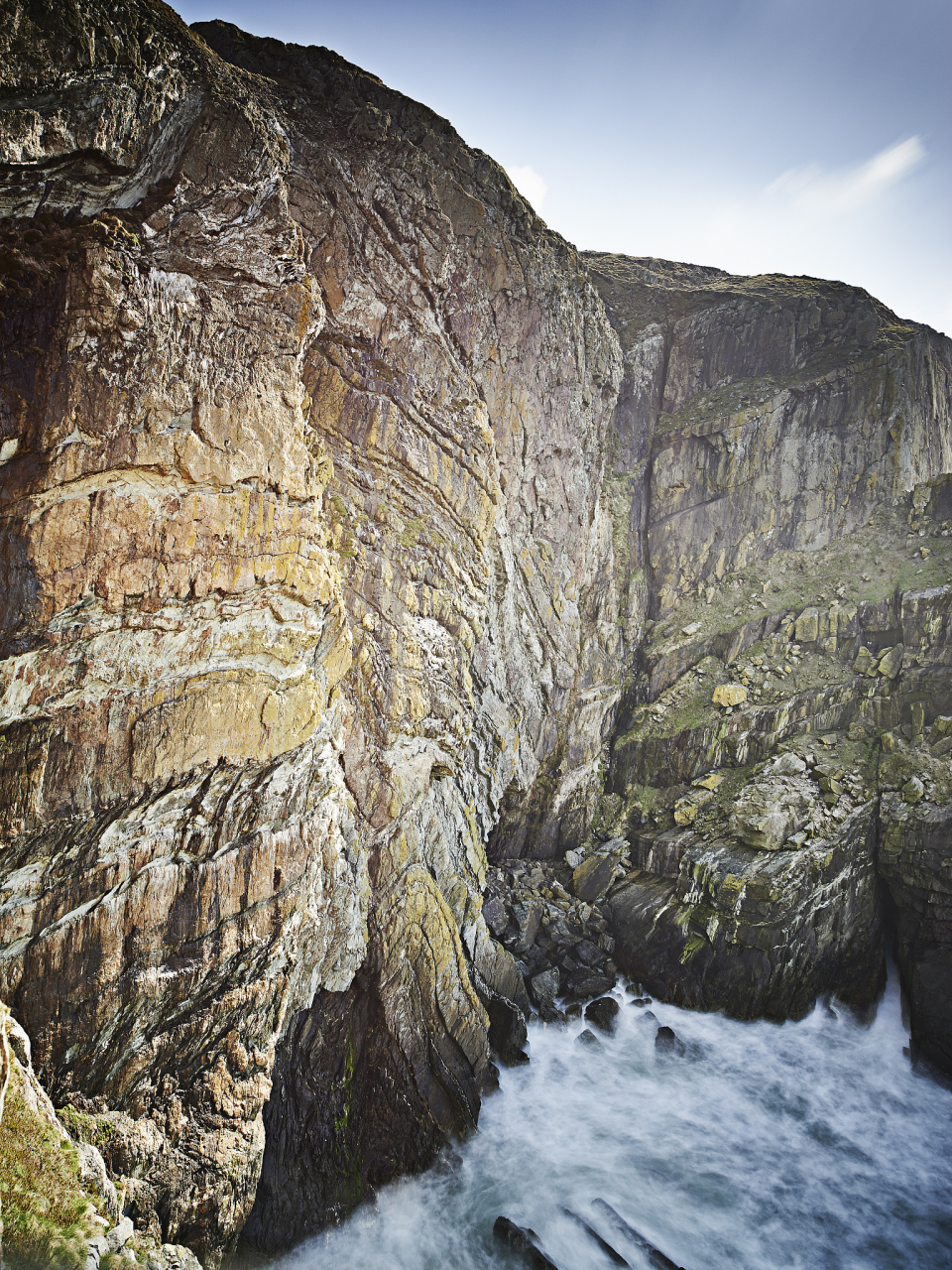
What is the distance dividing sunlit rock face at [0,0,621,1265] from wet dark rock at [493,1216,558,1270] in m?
2.18

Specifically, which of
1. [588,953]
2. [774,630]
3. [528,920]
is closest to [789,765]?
[774,630]

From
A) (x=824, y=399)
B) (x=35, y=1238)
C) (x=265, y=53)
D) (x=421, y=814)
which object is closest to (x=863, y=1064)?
(x=421, y=814)

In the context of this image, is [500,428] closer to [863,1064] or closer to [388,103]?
[388,103]

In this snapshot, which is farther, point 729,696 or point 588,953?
point 729,696

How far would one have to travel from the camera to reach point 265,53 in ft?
46.2

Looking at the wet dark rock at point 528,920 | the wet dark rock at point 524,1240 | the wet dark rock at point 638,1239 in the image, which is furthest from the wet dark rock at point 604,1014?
the wet dark rock at point 524,1240

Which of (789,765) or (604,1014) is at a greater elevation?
(789,765)

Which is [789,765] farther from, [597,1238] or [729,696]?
[597,1238]

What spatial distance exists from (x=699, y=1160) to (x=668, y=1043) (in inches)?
124

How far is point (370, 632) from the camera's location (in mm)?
14875

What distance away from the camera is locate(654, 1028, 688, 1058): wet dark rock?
57.9 ft

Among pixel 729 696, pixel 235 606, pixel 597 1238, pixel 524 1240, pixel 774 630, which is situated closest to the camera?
pixel 235 606

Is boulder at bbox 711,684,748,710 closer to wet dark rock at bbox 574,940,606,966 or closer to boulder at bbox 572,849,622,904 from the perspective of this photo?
boulder at bbox 572,849,622,904

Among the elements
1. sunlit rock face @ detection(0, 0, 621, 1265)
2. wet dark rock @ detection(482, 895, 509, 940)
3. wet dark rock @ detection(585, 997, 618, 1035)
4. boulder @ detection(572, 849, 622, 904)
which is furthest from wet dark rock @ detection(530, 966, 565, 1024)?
boulder @ detection(572, 849, 622, 904)
